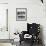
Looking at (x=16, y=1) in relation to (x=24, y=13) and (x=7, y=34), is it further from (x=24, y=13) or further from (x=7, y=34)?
(x=7, y=34)

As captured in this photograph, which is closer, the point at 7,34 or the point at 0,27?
the point at 7,34

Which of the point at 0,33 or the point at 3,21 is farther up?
the point at 3,21

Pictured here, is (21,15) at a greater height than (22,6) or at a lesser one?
lesser

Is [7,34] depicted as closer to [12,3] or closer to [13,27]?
[13,27]

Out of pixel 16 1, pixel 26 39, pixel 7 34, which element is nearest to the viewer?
pixel 26 39

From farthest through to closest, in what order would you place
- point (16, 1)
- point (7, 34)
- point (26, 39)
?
point (16, 1), point (7, 34), point (26, 39)

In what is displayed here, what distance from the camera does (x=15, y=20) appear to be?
3.41m

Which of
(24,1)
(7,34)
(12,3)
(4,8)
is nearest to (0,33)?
(7,34)

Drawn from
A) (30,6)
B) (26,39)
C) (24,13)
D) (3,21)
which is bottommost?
(26,39)

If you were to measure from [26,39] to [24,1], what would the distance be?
58.6 inches

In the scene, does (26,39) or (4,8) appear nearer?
(26,39)

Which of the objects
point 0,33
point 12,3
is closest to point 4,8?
point 12,3

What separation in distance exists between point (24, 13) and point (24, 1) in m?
0.39

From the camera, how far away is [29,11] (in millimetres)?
3389
